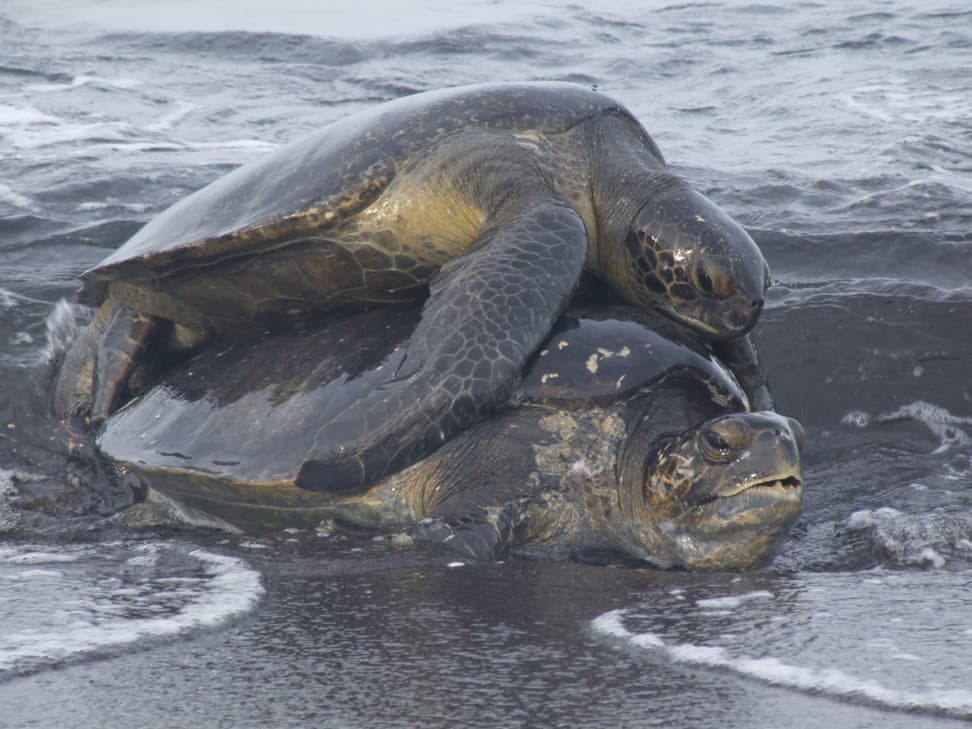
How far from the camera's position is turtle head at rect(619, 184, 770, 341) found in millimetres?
4320

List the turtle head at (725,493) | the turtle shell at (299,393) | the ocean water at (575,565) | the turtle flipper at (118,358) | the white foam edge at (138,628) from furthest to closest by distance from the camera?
the turtle flipper at (118,358) → the turtle shell at (299,393) → the turtle head at (725,493) → the white foam edge at (138,628) → the ocean water at (575,565)

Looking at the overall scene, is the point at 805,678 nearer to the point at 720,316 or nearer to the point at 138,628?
the point at 138,628

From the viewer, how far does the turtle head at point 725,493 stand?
12.1ft

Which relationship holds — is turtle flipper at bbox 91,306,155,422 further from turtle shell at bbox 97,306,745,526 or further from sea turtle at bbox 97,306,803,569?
sea turtle at bbox 97,306,803,569

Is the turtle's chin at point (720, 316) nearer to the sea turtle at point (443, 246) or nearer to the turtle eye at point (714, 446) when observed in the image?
the sea turtle at point (443, 246)

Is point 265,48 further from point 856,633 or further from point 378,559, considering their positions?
point 856,633

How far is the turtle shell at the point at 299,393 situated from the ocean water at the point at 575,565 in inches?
8.4

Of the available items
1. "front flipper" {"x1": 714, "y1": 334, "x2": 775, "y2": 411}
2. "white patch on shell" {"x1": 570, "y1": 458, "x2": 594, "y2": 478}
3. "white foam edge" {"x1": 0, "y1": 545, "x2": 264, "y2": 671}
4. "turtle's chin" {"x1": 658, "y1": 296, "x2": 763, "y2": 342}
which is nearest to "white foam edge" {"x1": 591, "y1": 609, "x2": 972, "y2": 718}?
"white foam edge" {"x1": 0, "y1": 545, "x2": 264, "y2": 671}

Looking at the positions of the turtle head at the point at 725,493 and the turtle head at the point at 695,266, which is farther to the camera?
the turtle head at the point at 695,266

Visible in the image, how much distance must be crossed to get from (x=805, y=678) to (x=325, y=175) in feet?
9.26

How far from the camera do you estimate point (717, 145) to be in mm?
10102

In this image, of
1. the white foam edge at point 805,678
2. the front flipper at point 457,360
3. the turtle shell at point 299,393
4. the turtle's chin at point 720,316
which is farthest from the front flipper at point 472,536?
the turtle's chin at point 720,316

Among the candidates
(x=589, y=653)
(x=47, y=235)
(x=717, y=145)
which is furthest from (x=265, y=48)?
(x=589, y=653)

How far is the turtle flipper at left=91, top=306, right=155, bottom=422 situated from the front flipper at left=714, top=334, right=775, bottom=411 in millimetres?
2327
